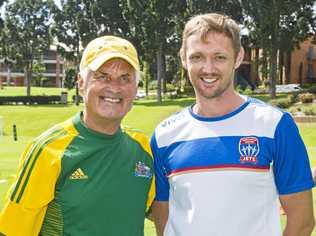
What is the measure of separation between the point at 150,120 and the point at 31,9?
158ft

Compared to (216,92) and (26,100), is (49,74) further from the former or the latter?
(216,92)

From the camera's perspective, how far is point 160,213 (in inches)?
165

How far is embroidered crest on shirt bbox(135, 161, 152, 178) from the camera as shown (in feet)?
12.7

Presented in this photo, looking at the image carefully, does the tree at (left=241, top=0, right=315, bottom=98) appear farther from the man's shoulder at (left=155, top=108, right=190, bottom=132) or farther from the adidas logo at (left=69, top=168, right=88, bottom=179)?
the adidas logo at (left=69, top=168, right=88, bottom=179)

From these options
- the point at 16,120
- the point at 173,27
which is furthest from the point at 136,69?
the point at 173,27

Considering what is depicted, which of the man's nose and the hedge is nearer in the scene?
the man's nose

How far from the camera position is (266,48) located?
176ft

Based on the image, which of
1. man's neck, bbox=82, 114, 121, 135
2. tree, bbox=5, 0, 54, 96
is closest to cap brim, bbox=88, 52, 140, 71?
man's neck, bbox=82, 114, 121, 135

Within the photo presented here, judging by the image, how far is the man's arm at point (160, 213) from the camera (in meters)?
4.18

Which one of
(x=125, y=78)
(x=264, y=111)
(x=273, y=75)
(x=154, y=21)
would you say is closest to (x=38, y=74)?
(x=154, y=21)

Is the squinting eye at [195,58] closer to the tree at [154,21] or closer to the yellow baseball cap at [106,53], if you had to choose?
the yellow baseball cap at [106,53]

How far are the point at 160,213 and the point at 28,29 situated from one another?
275 ft

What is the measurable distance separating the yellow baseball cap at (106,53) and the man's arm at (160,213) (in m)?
0.99

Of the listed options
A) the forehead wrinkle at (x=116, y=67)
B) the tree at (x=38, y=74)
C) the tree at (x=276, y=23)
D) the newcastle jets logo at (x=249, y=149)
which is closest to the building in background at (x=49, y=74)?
→ the tree at (x=38, y=74)
